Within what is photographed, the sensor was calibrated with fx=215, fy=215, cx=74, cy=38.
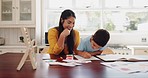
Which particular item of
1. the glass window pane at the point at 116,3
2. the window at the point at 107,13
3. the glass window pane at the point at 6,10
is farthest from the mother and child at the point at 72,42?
the glass window pane at the point at 116,3

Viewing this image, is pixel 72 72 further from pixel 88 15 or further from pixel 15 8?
pixel 88 15

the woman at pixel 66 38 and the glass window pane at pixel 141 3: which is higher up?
the glass window pane at pixel 141 3

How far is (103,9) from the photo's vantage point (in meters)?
4.54

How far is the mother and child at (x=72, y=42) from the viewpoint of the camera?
6.36 feet

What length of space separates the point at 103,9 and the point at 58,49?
2.71 metres

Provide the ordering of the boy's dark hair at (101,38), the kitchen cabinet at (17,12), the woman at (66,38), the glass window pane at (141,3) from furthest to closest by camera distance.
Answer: the glass window pane at (141,3) → the kitchen cabinet at (17,12) → the woman at (66,38) → the boy's dark hair at (101,38)

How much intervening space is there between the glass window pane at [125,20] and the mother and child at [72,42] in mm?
2340

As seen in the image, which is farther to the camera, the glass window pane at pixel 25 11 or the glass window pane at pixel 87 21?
the glass window pane at pixel 87 21

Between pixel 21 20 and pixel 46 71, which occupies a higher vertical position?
pixel 21 20

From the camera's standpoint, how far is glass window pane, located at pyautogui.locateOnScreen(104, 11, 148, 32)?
454cm

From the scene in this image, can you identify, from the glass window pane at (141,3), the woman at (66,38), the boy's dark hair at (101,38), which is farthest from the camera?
the glass window pane at (141,3)

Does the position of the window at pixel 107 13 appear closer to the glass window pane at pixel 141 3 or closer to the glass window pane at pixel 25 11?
the glass window pane at pixel 141 3

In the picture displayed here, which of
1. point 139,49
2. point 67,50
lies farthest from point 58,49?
point 139,49

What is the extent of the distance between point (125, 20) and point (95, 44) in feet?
9.14
